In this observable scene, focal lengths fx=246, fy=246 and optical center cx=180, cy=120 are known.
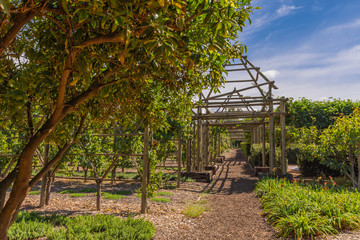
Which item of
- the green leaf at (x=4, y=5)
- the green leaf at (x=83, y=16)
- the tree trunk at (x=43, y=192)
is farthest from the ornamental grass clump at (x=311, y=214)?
the tree trunk at (x=43, y=192)

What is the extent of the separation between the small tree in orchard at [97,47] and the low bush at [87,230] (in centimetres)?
142

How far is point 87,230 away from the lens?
11.2ft

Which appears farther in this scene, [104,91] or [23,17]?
[104,91]

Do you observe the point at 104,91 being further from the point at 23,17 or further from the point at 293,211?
the point at 293,211

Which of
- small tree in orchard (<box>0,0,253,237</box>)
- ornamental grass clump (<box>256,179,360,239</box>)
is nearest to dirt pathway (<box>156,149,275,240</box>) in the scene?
ornamental grass clump (<box>256,179,360,239</box>)

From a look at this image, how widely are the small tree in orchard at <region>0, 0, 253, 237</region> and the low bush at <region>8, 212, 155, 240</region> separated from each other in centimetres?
142

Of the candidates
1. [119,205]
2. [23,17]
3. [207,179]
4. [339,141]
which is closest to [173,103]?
[23,17]

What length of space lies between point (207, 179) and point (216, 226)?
5.99m

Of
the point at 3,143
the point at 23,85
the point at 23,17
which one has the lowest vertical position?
the point at 3,143

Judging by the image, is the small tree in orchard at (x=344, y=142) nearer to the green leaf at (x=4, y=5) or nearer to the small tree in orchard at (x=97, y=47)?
the small tree in orchard at (x=97, y=47)

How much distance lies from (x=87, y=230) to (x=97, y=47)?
257 cm

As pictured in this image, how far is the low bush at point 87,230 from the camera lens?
10.5ft

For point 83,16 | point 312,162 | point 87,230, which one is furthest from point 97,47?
point 312,162

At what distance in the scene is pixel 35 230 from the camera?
11.1 ft
